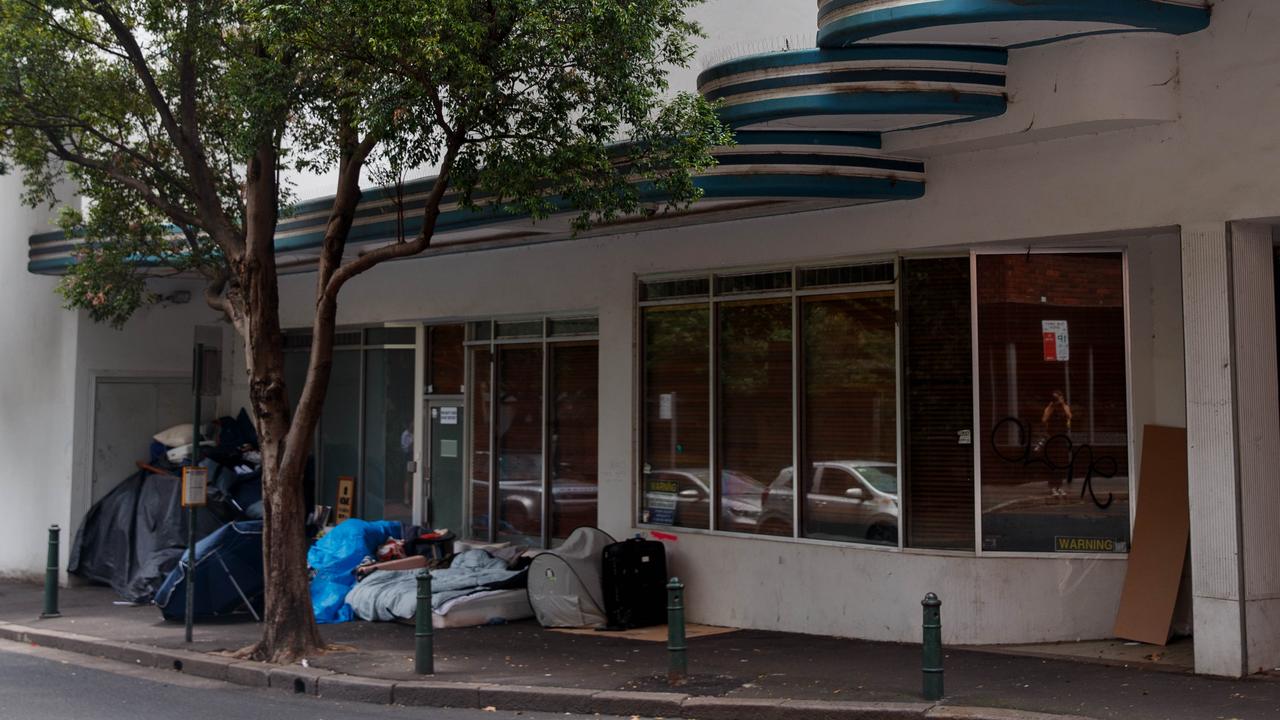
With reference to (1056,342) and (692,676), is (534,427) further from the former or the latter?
(1056,342)

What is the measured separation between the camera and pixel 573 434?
15.2 meters

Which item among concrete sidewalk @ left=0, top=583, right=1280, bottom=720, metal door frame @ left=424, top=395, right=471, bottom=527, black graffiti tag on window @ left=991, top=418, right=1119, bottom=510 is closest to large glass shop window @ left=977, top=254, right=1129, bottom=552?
black graffiti tag on window @ left=991, top=418, right=1119, bottom=510

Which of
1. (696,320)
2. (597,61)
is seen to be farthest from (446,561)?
(597,61)

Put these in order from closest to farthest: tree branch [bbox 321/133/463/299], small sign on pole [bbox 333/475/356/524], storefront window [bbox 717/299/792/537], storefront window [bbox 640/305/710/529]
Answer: tree branch [bbox 321/133/463/299] → storefront window [bbox 717/299/792/537] → storefront window [bbox 640/305/710/529] → small sign on pole [bbox 333/475/356/524]

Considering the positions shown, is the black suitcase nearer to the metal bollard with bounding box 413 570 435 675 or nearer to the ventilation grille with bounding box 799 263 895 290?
the metal bollard with bounding box 413 570 435 675

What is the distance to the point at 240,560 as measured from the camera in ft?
45.6

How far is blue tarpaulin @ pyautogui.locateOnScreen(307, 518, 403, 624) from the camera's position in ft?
46.8

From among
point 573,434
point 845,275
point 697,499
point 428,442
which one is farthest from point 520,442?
point 845,275

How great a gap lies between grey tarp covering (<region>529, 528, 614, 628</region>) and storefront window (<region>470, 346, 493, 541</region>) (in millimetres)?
2730

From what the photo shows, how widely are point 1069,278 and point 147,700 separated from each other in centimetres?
861

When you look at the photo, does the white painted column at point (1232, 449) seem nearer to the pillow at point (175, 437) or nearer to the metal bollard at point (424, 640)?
the metal bollard at point (424, 640)

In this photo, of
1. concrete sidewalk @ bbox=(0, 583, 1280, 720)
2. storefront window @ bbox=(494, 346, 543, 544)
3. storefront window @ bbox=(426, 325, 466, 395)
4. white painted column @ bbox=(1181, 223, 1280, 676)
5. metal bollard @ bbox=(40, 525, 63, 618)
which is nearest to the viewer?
concrete sidewalk @ bbox=(0, 583, 1280, 720)

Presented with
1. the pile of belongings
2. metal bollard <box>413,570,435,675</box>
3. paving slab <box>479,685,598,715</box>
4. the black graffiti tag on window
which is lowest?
paving slab <box>479,685,598,715</box>

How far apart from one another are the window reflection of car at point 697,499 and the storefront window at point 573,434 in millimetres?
1023
